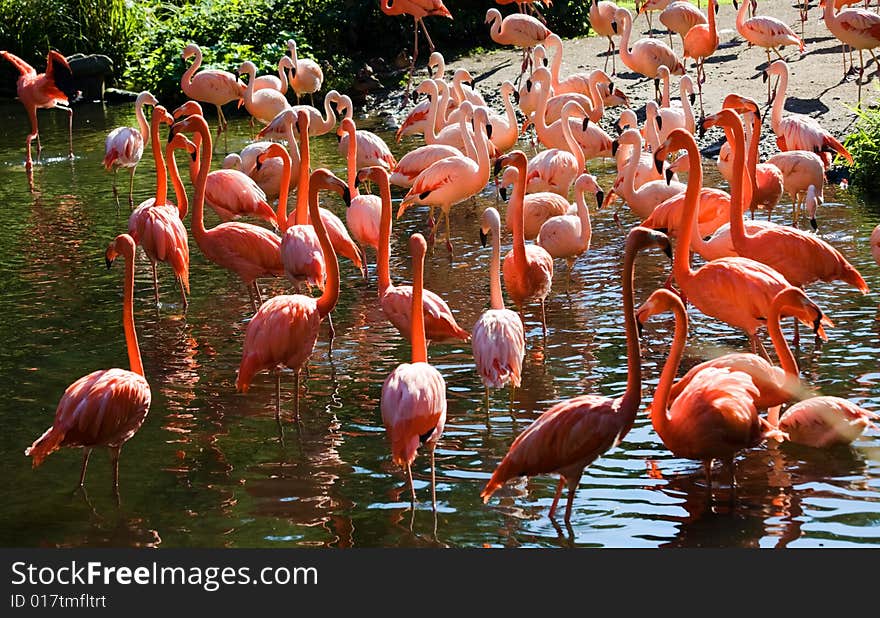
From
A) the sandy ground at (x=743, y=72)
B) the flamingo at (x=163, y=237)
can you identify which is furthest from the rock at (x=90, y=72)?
the flamingo at (x=163, y=237)

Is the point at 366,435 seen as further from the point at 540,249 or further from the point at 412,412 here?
the point at 540,249

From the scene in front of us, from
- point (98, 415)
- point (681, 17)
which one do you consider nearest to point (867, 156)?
point (681, 17)

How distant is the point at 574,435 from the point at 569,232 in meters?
3.39

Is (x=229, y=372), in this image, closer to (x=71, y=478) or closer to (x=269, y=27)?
(x=71, y=478)

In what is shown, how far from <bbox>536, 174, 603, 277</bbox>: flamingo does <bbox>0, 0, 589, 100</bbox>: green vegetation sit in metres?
10.2

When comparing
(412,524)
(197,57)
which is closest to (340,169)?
(197,57)

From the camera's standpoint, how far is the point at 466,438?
18.6 ft

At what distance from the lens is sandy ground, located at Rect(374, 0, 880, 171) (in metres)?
12.2

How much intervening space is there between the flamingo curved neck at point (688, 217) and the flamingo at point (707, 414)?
1.28 meters

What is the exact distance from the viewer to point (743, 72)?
557 inches

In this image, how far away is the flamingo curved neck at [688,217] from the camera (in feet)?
20.1

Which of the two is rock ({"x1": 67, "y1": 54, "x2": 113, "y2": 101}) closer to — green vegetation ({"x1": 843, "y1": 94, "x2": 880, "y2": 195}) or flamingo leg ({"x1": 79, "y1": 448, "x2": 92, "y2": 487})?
green vegetation ({"x1": 843, "y1": 94, "x2": 880, "y2": 195})

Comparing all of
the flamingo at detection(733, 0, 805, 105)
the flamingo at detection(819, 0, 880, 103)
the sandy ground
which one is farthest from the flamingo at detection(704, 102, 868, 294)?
the flamingo at detection(733, 0, 805, 105)

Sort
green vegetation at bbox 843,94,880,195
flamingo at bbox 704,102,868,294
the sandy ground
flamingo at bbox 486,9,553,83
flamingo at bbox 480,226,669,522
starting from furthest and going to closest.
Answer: flamingo at bbox 486,9,553,83 < the sandy ground < green vegetation at bbox 843,94,880,195 < flamingo at bbox 704,102,868,294 < flamingo at bbox 480,226,669,522
